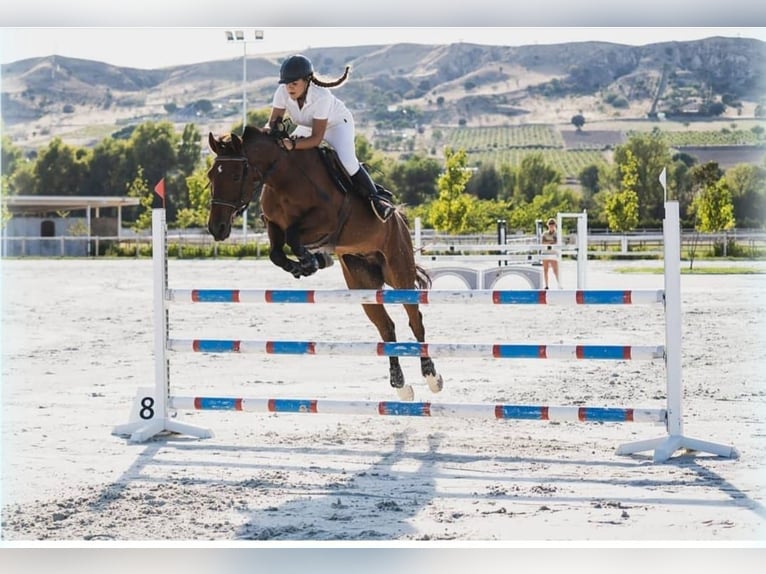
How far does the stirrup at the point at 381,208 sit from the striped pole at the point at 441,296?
0.74 metres

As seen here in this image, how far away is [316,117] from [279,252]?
71 cm

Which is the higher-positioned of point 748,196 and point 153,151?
point 153,151

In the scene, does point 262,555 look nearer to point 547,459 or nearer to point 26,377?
point 547,459

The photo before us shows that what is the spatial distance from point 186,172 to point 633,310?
172 feet

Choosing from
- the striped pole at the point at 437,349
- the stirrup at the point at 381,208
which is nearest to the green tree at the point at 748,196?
the stirrup at the point at 381,208

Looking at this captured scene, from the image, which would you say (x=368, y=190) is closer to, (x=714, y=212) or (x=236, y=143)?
(x=236, y=143)

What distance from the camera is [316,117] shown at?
487 cm

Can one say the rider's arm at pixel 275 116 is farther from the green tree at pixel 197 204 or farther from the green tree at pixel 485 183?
the green tree at pixel 485 183

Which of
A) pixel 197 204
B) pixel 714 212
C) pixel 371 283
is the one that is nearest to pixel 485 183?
pixel 197 204

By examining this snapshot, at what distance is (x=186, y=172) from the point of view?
60562 millimetres

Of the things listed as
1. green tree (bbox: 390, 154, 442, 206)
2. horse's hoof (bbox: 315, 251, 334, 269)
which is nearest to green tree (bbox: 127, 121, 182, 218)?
green tree (bbox: 390, 154, 442, 206)

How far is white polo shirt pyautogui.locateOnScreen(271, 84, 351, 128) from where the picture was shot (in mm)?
4863

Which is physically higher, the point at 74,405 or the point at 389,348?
the point at 389,348
